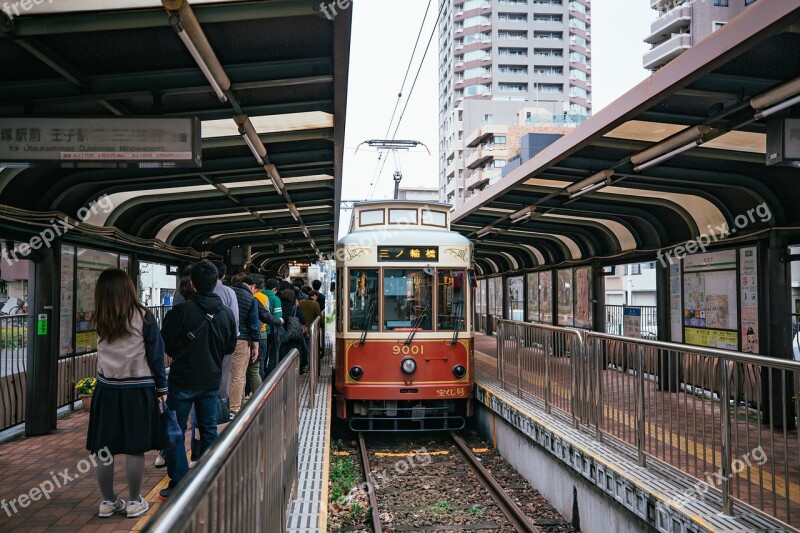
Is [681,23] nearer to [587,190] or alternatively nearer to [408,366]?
[587,190]

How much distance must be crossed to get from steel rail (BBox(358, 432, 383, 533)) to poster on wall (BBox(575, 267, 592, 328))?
17.3ft

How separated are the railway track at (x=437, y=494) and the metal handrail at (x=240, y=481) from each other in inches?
102

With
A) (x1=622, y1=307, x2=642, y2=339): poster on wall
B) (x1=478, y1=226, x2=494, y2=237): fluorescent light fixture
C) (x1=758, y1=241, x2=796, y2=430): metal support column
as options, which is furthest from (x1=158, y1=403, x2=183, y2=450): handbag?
(x1=478, y1=226, x2=494, y2=237): fluorescent light fixture

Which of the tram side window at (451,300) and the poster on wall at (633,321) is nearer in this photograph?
the tram side window at (451,300)

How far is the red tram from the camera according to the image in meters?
9.24

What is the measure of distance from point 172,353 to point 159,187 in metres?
4.16

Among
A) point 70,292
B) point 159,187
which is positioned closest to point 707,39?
point 159,187

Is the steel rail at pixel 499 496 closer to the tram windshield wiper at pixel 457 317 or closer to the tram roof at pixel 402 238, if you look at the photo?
the tram windshield wiper at pixel 457 317

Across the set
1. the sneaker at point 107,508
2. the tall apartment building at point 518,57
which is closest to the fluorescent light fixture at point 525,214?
the sneaker at point 107,508

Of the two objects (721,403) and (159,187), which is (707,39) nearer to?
(721,403)

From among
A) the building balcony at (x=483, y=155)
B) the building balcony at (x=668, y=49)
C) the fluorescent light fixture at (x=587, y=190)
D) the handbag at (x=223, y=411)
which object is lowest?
the handbag at (x=223, y=411)

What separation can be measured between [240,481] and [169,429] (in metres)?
2.29

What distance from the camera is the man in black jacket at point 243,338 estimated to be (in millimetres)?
6355

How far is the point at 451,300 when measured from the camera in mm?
9539
